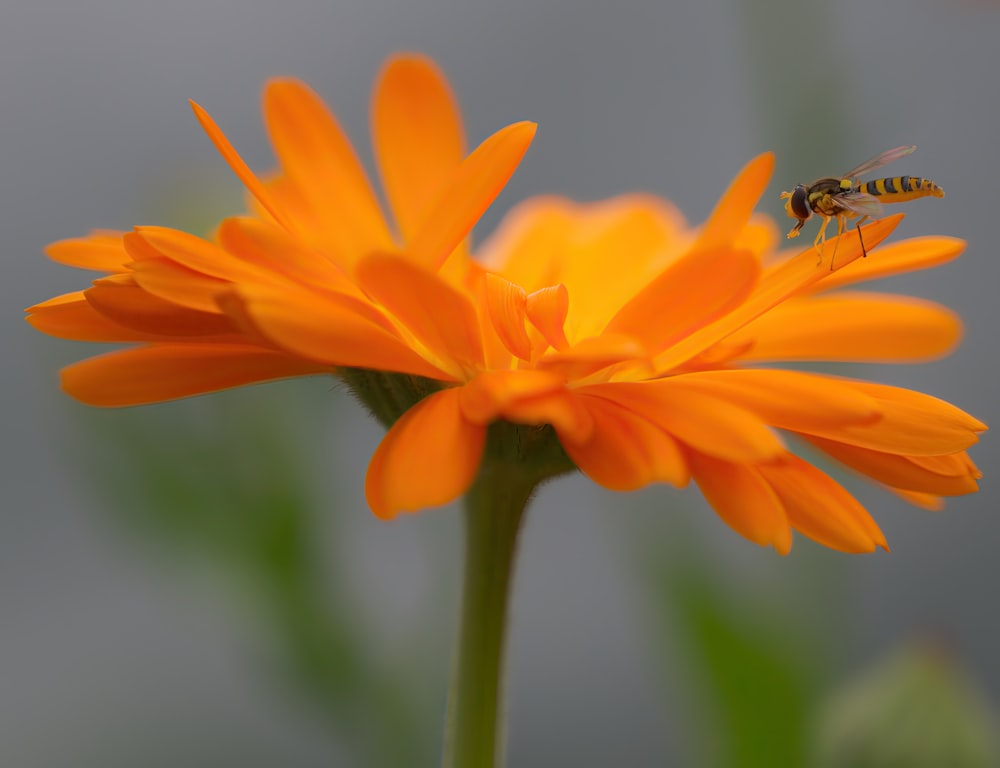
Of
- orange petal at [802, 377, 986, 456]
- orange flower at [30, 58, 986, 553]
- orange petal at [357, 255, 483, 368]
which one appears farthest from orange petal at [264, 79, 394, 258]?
orange petal at [802, 377, 986, 456]

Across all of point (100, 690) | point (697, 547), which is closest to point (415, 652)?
point (697, 547)

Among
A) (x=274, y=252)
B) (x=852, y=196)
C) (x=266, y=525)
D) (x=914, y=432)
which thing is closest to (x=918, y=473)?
(x=914, y=432)

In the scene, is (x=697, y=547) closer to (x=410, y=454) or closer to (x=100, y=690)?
(x=410, y=454)

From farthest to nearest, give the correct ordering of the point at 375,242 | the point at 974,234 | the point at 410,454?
the point at 974,234 → the point at 375,242 → the point at 410,454

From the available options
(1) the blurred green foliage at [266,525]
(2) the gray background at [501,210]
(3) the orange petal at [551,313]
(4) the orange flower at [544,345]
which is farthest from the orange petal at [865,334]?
(2) the gray background at [501,210]

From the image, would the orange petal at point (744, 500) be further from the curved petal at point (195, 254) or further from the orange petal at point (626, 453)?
the curved petal at point (195, 254)
